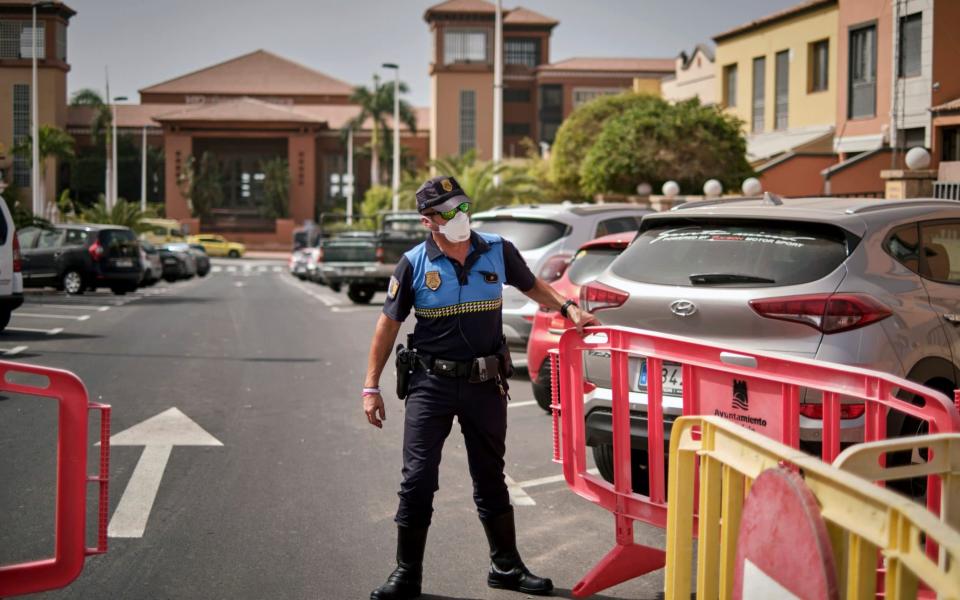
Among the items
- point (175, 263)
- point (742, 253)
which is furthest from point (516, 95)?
point (742, 253)

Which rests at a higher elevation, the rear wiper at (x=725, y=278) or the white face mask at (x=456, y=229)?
the white face mask at (x=456, y=229)

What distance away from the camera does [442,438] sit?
578 cm

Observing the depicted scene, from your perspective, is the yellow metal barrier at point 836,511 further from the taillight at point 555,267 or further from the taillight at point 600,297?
the taillight at point 555,267

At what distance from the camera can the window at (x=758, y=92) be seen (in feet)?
143

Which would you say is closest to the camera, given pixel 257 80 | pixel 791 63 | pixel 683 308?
pixel 683 308

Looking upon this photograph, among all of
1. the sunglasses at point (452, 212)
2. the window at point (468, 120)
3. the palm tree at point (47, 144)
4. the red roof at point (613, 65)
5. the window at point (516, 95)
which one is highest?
the red roof at point (613, 65)

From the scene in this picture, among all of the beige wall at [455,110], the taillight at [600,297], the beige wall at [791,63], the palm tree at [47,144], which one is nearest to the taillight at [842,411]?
the taillight at [600,297]

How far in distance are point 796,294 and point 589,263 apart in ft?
16.5

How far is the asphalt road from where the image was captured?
233 inches

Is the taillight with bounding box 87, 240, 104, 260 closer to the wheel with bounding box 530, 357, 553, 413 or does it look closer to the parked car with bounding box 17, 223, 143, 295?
the parked car with bounding box 17, 223, 143, 295

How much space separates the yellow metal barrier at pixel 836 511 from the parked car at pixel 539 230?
8701 mm

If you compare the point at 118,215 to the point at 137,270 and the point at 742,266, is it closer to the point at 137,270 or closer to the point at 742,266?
the point at 137,270

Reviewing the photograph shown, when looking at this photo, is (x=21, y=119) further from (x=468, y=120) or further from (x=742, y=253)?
(x=468, y=120)

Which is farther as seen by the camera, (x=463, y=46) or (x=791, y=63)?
(x=463, y=46)
